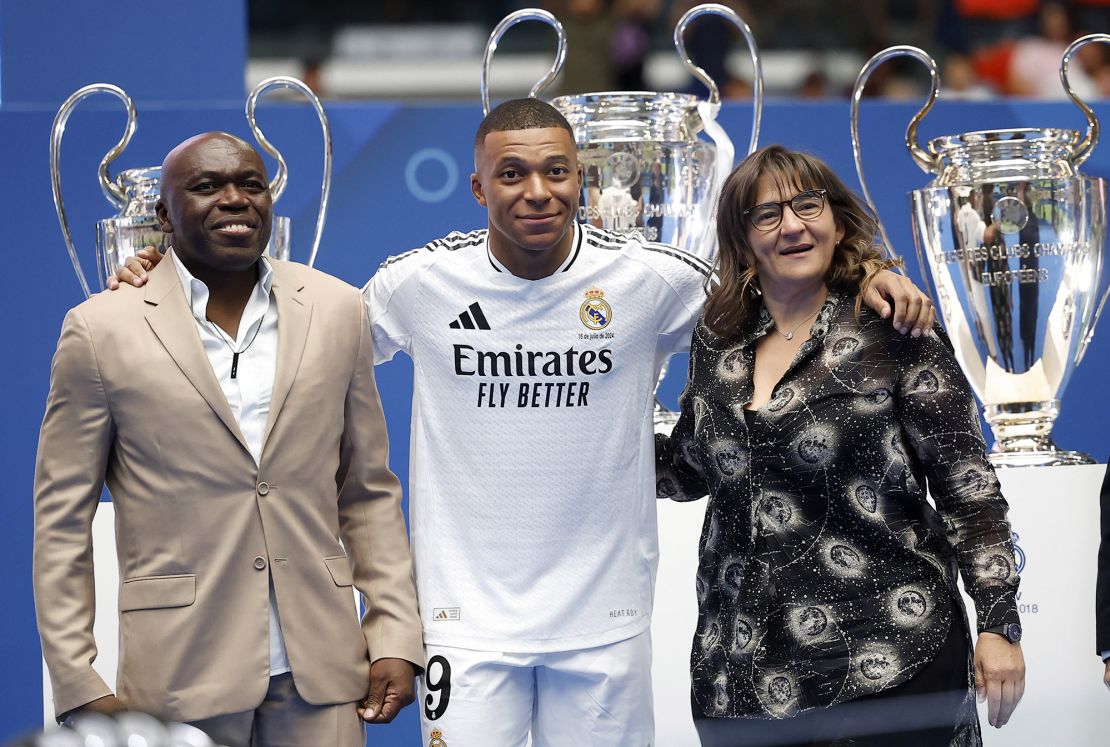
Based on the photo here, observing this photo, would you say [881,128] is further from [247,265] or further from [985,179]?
[247,265]

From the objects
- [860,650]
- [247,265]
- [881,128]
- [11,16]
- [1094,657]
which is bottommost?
[1094,657]

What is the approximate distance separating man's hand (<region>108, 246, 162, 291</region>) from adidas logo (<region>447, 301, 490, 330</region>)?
1.34 feet

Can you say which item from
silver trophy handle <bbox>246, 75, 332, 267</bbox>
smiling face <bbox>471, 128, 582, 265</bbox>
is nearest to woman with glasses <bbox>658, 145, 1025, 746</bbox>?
smiling face <bbox>471, 128, 582, 265</bbox>

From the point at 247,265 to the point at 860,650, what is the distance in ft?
2.90

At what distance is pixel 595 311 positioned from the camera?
2078mm

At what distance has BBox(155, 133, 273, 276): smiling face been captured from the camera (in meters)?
1.83

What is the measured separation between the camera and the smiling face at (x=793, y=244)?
194 cm

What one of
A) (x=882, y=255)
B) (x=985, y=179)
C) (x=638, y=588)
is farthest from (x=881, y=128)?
(x=638, y=588)

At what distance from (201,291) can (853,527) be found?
0.86 meters

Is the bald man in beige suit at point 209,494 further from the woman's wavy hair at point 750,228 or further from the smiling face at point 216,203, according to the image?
the woman's wavy hair at point 750,228

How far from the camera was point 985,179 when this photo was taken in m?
2.74

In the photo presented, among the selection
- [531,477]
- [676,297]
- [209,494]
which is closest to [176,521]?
[209,494]

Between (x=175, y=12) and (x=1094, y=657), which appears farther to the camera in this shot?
(x=175, y=12)

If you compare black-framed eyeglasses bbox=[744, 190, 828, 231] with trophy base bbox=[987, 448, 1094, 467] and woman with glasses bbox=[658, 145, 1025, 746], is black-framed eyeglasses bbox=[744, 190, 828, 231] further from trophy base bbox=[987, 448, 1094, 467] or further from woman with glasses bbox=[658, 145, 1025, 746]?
trophy base bbox=[987, 448, 1094, 467]
